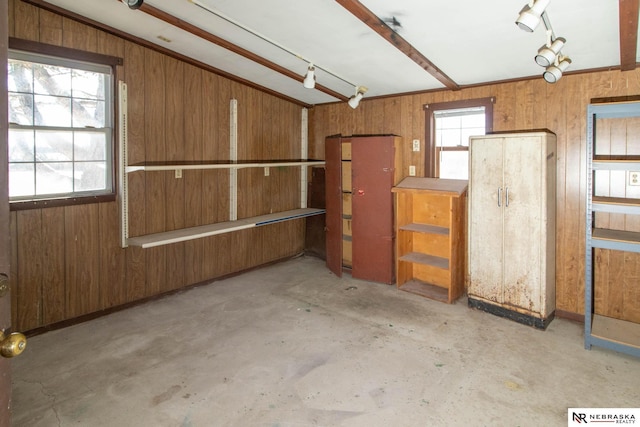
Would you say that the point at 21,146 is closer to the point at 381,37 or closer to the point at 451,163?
the point at 381,37

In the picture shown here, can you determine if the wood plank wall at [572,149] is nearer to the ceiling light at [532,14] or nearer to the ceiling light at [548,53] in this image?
the ceiling light at [548,53]

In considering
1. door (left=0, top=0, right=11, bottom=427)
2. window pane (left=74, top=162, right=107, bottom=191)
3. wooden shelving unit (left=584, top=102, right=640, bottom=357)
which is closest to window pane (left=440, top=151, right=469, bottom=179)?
wooden shelving unit (left=584, top=102, right=640, bottom=357)

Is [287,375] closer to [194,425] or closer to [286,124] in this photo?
[194,425]

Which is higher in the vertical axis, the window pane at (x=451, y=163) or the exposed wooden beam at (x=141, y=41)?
the exposed wooden beam at (x=141, y=41)

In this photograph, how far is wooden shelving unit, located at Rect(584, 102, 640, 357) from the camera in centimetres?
287

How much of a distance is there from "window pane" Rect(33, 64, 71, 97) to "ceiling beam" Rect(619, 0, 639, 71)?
160 inches

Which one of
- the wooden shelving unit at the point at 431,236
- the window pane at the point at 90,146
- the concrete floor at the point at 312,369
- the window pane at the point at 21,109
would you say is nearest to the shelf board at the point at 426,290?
the wooden shelving unit at the point at 431,236

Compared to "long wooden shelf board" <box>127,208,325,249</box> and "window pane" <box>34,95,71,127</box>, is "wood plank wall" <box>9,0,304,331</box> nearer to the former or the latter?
"long wooden shelf board" <box>127,208,325,249</box>

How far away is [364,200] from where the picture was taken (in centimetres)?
477

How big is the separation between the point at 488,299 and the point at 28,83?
440 cm

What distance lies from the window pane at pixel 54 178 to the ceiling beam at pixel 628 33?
165 inches

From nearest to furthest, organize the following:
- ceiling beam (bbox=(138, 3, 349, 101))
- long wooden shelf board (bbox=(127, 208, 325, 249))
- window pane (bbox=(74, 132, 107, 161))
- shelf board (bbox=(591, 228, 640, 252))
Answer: shelf board (bbox=(591, 228, 640, 252)) < ceiling beam (bbox=(138, 3, 349, 101)) < window pane (bbox=(74, 132, 107, 161)) < long wooden shelf board (bbox=(127, 208, 325, 249))

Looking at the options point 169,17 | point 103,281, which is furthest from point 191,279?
point 169,17

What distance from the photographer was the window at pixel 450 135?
4.34m
